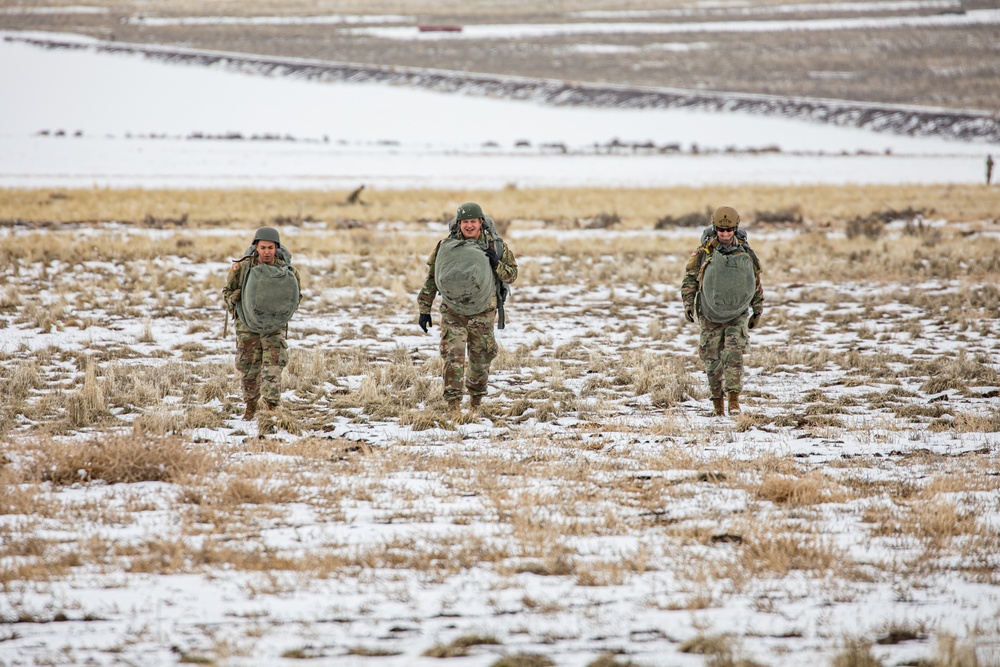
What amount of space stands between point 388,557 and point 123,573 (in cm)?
132

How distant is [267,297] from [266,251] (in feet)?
1.33

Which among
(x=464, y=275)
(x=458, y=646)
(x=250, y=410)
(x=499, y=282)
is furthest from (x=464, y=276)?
(x=458, y=646)

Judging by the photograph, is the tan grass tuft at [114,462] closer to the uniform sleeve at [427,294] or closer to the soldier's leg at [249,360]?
the soldier's leg at [249,360]

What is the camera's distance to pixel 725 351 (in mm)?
Answer: 8070

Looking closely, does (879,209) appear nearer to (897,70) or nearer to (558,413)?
(558,413)

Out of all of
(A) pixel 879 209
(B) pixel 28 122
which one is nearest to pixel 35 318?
(A) pixel 879 209

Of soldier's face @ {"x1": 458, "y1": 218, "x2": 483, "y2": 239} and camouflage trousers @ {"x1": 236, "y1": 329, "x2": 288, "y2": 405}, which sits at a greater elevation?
soldier's face @ {"x1": 458, "y1": 218, "x2": 483, "y2": 239}

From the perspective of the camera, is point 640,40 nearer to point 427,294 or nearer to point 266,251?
point 427,294

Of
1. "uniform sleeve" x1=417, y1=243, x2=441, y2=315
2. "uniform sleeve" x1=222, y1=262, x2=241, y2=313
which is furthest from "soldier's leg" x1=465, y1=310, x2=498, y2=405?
"uniform sleeve" x1=222, y1=262, x2=241, y2=313

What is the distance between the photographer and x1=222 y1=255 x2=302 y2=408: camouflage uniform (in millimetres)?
7668

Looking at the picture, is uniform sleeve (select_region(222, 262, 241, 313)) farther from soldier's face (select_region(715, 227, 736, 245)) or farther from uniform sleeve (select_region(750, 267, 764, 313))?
uniform sleeve (select_region(750, 267, 764, 313))

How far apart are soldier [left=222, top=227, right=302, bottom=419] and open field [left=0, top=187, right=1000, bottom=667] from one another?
39cm

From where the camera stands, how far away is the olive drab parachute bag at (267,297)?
7.46 meters

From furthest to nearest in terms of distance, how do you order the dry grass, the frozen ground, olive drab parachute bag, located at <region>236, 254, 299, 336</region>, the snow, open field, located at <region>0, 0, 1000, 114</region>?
the snow
open field, located at <region>0, 0, 1000, 114</region>
the frozen ground
the dry grass
olive drab parachute bag, located at <region>236, 254, 299, 336</region>
